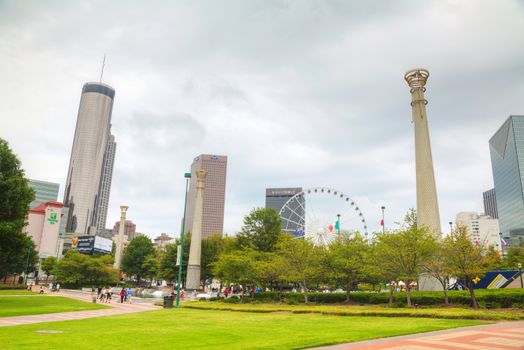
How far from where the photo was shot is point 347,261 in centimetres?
4025

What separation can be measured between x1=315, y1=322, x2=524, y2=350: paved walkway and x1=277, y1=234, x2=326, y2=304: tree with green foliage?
26615mm

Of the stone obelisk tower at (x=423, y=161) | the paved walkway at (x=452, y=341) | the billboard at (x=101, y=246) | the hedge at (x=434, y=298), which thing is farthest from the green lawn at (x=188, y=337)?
the billboard at (x=101, y=246)

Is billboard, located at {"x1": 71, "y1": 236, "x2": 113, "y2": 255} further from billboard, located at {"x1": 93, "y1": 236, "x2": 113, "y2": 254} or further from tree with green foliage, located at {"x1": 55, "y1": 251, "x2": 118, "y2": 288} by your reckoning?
tree with green foliage, located at {"x1": 55, "y1": 251, "x2": 118, "y2": 288}

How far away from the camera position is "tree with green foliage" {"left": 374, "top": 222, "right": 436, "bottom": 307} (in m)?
32.4

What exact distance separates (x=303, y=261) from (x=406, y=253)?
1356 centimetres

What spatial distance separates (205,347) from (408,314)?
16.0 m

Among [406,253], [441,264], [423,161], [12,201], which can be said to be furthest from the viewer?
[423,161]

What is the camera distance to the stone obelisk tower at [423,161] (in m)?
41.0

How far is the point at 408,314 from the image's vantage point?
975 inches

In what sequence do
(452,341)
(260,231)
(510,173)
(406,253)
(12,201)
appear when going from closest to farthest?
(452,341)
(406,253)
(12,201)
(260,231)
(510,173)

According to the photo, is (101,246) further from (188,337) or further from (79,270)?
(188,337)

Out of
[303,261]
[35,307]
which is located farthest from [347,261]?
[35,307]

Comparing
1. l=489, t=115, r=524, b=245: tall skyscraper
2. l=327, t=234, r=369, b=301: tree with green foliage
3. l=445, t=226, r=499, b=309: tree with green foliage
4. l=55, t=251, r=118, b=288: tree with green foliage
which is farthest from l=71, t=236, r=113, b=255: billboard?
l=489, t=115, r=524, b=245: tall skyscraper

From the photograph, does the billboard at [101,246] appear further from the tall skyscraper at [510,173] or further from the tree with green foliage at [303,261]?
the tall skyscraper at [510,173]
